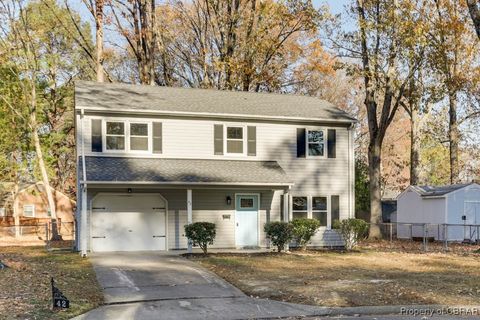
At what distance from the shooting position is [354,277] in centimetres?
1348

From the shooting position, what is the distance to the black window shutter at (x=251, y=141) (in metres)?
21.9

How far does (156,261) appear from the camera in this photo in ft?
53.5

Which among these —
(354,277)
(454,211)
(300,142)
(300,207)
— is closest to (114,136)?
(300,142)

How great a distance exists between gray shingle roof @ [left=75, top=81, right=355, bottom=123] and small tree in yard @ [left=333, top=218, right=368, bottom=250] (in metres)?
4.32

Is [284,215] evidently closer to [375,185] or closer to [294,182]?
[294,182]

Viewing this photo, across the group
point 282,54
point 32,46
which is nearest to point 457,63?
point 282,54

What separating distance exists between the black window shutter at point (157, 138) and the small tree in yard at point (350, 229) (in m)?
7.76

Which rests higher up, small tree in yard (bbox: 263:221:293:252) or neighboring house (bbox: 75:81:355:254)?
neighboring house (bbox: 75:81:355:254)

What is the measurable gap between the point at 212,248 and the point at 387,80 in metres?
12.1

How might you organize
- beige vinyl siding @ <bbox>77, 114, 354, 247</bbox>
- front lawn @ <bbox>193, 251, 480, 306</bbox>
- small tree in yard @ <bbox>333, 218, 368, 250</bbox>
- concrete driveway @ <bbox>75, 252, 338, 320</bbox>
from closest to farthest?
concrete driveway @ <bbox>75, 252, 338, 320</bbox> → front lawn @ <bbox>193, 251, 480, 306</bbox> → beige vinyl siding @ <bbox>77, 114, 354, 247</bbox> → small tree in yard @ <bbox>333, 218, 368, 250</bbox>

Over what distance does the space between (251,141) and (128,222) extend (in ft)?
19.3

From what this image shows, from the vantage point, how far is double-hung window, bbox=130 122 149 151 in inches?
802

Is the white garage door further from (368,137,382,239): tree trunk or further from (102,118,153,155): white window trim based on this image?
(368,137,382,239): tree trunk

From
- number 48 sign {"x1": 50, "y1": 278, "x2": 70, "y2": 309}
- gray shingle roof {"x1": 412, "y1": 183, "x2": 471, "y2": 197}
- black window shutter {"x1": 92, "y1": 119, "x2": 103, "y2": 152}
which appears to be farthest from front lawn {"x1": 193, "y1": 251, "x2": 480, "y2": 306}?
gray shingle roof {"x1": 412, "y1": 183, "x2": 471, "y2": 197}
